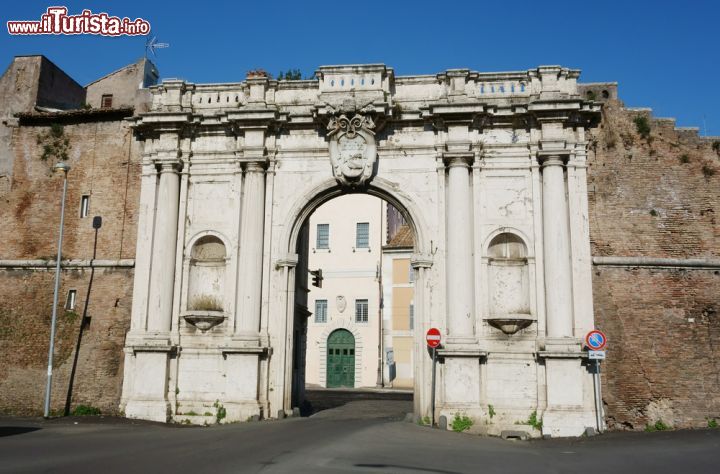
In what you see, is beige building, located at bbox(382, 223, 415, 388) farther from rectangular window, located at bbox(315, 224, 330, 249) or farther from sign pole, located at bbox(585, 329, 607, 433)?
sign pole, located at bbox(585, 329, 607, 433)

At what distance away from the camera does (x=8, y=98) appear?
22141 millimetres

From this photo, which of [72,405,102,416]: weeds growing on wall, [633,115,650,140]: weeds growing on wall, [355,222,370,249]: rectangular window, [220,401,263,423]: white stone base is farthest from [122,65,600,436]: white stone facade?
[355,222,370,249]: rectangular window

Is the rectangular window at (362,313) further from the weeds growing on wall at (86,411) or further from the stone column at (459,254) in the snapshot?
the stone column at (459,254)

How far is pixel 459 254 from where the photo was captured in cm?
1762

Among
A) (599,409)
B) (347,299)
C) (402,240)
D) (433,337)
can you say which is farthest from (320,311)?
(599,409)

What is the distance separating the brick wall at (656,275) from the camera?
55.8 ft

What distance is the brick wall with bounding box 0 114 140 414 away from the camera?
1894cm

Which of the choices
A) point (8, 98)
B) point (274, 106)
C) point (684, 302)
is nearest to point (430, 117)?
point (274, 106)

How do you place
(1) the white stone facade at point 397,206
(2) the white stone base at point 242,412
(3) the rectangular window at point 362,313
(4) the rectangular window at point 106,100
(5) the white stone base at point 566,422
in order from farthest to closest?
1. (3) the rectangular window at point 362,313
2. (4) the rectangular window at point 106,100
3. (2) the white stone base at point 242,412
4. (1) the white stone facade at point 397,206
5. (5) the white stone base at point 566,422

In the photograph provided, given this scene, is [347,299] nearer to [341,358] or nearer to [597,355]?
[341,358]

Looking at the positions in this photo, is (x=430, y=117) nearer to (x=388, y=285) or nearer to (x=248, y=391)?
(x=248, y=391)

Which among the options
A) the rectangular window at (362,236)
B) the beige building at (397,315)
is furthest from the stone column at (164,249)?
the rectangular window at (362,236)

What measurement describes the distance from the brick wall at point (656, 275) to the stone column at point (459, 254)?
316 cm

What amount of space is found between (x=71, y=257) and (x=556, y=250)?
1312 centimetres
